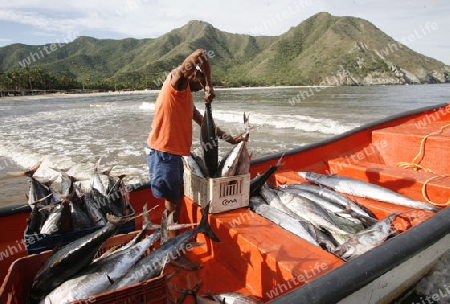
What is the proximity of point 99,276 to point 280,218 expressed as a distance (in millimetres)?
2154

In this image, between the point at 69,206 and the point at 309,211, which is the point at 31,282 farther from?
the point at 309,211

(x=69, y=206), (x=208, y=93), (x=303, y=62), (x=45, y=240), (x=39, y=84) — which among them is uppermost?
(x=303, y=62)

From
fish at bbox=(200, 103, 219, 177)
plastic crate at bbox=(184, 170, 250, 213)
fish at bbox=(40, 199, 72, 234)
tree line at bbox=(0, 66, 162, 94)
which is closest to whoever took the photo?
fish at bbox=(40, 199, 72, 234)

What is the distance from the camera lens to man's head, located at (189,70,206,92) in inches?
129

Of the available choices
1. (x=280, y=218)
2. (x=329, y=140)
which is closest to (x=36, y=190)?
(x=280, y=218)

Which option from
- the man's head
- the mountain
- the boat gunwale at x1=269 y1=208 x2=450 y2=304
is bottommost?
the boat gunwale at x1=269 y1=208 x2=450 y2=304

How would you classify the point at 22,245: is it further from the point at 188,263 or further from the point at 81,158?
the point at 81,158

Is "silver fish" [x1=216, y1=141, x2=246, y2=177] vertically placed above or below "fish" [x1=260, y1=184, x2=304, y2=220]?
above

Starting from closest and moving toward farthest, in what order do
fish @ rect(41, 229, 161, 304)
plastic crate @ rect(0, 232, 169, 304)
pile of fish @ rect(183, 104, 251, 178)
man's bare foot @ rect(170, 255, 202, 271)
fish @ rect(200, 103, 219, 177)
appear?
plastic crate @ rect(0, 232, 169, 304)
fish @ rect(41, 229, 161, 304)
man's bare foot @ rect(170, 255, 202, 271)
pile of fish @ rect(183, 104, 251, 178)
fish @ rect(200, 103, 219, 177)

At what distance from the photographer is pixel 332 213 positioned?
3930 millimetres

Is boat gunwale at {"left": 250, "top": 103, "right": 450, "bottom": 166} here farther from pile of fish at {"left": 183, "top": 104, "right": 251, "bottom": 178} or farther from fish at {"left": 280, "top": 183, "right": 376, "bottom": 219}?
pile of fish at {"left": 183, "top": 104, "right": 251, "bottom": 178}

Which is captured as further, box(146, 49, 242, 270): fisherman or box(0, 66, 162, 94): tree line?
box(0, 66, 162, 94): tree line

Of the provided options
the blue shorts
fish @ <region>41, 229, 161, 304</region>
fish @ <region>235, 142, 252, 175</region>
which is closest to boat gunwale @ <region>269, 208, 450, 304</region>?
fish @ <region>41, 229, 161, 304</region>

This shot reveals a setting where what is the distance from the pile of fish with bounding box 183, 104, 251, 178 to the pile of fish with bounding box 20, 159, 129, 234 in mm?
978
